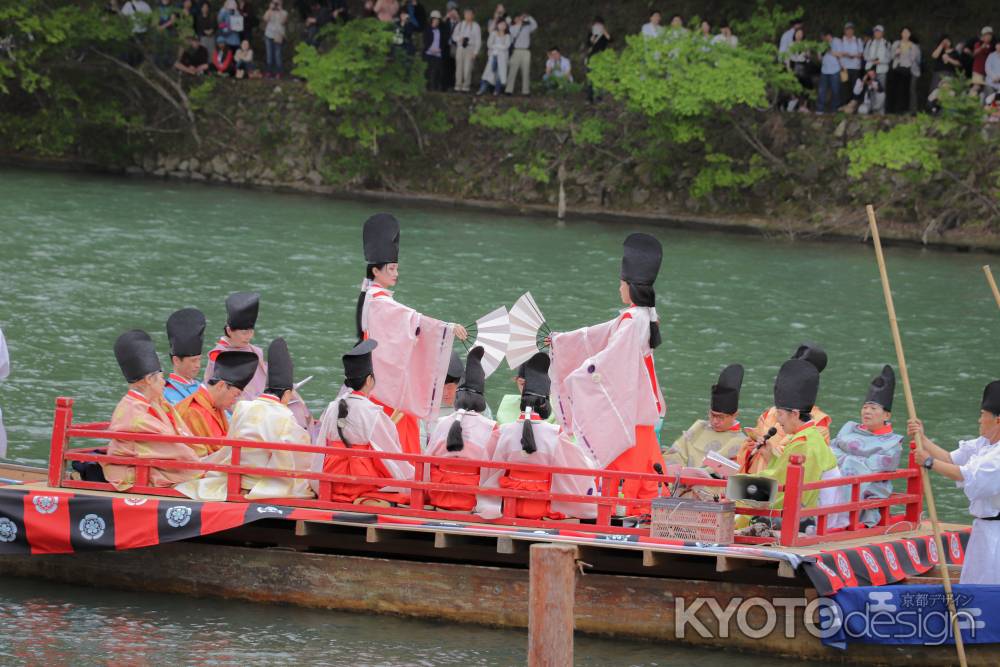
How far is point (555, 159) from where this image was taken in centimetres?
2942

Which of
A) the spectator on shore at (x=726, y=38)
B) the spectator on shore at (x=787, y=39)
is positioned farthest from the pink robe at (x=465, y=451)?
the spectator on shore at (x=787, y=39)

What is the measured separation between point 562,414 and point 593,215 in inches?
767

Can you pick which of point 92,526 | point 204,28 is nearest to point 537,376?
point 92,526


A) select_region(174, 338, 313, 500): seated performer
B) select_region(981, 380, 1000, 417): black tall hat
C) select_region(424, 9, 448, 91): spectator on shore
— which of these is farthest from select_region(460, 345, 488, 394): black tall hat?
select_region(424, 9, 448, 91): spectator on shore

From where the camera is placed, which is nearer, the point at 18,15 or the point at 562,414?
the point at 562,414

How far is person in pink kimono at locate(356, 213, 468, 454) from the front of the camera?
32.5 feet

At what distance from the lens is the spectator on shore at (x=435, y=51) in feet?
97.9

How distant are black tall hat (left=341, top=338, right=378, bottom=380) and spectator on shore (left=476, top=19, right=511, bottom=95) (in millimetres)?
20582

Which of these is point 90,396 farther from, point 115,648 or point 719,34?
point 719,34

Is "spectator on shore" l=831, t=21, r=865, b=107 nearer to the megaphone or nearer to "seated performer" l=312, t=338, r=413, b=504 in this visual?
"seated performer" l=312, t=338, r=413, b=504


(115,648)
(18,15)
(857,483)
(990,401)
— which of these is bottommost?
(115,648)

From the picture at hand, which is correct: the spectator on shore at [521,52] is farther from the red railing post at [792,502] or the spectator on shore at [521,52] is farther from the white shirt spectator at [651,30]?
the red railing post at [792,502]

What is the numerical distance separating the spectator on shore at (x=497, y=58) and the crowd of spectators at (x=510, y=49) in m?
0.02

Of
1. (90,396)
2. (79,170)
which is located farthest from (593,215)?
(90,396)
